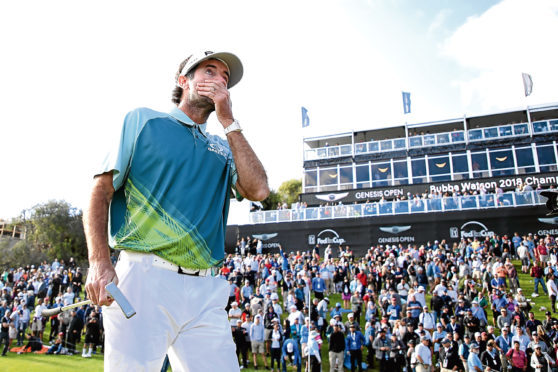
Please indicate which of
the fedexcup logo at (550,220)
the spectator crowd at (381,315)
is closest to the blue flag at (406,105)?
the fedexcup logo at (550,220)

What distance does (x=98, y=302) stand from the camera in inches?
79.4

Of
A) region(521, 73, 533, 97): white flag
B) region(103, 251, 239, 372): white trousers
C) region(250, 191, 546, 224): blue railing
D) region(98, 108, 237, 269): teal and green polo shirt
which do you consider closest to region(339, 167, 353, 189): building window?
region(250, 191, 546, 224): blue railing

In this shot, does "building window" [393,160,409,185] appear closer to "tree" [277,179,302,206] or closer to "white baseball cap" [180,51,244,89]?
"tree" [277,179,302,206]

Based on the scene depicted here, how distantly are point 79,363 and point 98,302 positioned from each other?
17.1 m

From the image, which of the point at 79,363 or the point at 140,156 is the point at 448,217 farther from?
the point at 140,156

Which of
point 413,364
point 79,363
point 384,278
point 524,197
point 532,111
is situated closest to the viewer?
point 413,364

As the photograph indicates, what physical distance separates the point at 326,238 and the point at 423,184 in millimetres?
11404

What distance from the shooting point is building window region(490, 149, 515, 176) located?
38.4 m

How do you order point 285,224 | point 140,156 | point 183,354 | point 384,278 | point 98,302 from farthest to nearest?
point 285,224, point 384,278, point 140,156, point 183,354, point 98,302

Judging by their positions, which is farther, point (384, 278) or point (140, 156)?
point (384, 278)

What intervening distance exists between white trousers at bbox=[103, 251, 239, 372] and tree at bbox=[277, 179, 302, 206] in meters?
63.5

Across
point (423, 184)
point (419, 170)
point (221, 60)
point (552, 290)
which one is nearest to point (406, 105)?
point (419, 170)

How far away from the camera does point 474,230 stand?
103 feet

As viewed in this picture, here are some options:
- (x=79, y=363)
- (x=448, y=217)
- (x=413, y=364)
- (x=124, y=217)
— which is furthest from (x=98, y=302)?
(x=448, y=217)
